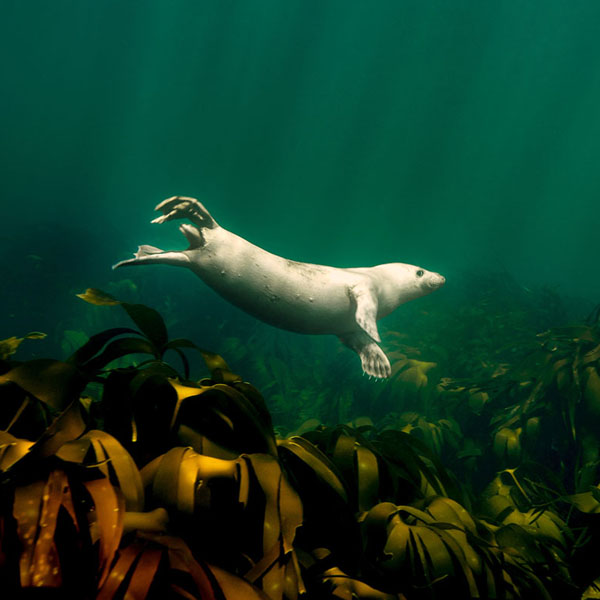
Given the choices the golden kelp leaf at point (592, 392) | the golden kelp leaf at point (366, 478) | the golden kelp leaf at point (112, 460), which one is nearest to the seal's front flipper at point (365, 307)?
the golden kelp leaf at point (592, 392)

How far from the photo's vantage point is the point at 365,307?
2750 millimetres

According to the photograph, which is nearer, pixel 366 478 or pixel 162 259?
pixel 366 478

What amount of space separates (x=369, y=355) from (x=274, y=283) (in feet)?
3.47

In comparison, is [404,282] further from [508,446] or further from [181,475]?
[181,475]

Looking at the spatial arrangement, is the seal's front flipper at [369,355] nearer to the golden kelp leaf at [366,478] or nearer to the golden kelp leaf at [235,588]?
the golden kelp leaf at [366,478]

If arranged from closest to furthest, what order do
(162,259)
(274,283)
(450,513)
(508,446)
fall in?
1. (450,513)
2. (508,446)
3. (162,259)
4. (274,283)

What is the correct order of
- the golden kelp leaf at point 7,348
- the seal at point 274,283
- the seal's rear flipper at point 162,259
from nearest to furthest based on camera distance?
the golden kelp leaf at point 7,348 < the seal's rear flipper at point 162,259 < the seal at point 274,283

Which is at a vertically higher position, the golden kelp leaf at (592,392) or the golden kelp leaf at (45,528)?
the golden kelp leaf at (45,528)

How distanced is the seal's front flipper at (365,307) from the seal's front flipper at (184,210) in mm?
1305

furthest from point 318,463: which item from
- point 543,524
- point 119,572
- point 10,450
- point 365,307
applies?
point 365,307

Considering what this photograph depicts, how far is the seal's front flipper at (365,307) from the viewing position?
2641 millimetres

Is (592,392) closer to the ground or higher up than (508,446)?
higher up

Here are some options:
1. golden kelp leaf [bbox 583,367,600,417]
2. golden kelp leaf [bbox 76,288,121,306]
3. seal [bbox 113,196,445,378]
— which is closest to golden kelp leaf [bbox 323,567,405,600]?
golden kelp leaf [bbox 76,288,121,306]

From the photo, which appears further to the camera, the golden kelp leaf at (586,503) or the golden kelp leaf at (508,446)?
the golden kelp leaf at (508,446)
